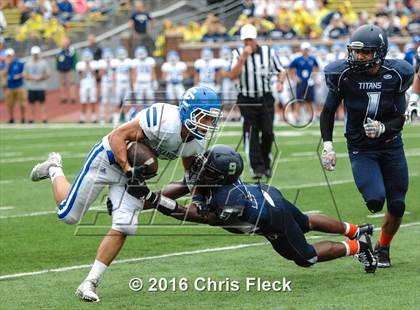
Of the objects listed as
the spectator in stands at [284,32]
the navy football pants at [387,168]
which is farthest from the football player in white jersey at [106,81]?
the navy football pants at [387,168]

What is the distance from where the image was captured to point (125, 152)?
6.18m

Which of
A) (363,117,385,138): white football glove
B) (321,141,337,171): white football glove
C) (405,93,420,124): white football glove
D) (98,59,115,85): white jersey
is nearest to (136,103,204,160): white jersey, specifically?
(321,141,337,171): white football glove

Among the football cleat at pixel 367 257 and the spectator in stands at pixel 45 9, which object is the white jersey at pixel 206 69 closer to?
the spectator in stands at pixel 45 9

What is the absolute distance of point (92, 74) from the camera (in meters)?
22.6

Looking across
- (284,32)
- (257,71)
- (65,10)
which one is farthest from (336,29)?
(257,71)

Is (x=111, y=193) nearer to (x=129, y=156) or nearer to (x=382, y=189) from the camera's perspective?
(x=129, y=156)

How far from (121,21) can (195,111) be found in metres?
21.6

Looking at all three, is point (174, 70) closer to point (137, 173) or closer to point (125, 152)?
point (125, 152)

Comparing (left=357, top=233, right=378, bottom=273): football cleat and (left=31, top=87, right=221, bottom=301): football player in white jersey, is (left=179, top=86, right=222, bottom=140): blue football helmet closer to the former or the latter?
(left=31, top=87, right=221, bottom=301): football player in white jersey

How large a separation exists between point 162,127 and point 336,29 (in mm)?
17526

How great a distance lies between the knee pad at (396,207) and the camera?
6977mm

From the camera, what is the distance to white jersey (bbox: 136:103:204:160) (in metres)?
6.18

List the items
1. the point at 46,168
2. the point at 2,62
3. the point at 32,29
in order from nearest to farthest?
1. the point at 46,168
2. the point at 2,62
3. the point at 32,29

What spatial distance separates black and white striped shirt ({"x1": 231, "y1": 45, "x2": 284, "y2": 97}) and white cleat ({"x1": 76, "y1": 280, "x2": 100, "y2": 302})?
21.2 feet
